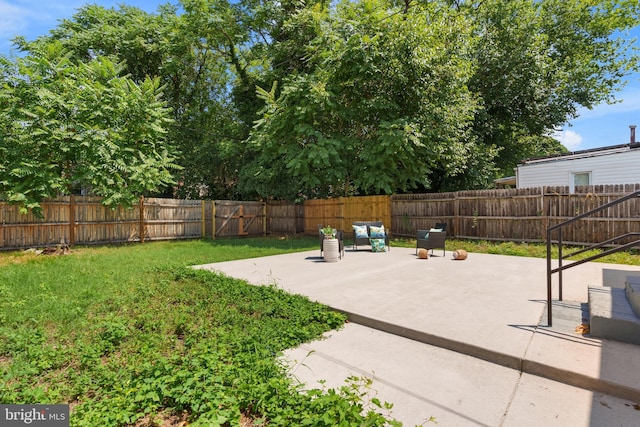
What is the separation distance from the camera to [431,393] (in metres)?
2.40

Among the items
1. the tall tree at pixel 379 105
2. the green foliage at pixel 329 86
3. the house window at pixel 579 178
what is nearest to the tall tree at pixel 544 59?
the green foliage at pixel 329 86

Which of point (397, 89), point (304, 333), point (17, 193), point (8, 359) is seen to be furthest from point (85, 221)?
point (397, 89)

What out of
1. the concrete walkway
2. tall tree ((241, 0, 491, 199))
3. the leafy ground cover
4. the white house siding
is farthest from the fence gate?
the white house siding

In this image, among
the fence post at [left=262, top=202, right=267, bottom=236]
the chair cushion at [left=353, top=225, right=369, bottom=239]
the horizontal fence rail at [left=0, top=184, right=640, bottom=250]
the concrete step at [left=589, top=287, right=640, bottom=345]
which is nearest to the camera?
the concrete step at [left=589, top=287, right=640, bottom=345]

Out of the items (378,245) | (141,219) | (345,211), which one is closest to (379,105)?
(345,211)

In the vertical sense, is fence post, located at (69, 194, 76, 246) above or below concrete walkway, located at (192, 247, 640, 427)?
above

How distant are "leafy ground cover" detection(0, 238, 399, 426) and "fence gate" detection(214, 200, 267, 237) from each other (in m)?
9.11

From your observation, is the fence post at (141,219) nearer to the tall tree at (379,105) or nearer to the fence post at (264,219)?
the tall tree at (379,105)

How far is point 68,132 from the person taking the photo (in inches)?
405

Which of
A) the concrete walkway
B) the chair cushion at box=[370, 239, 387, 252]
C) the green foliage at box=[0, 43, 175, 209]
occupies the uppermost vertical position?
the green foliage at box=[0, 43, 175, 209]

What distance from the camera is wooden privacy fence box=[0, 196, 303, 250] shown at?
10242 millimetres

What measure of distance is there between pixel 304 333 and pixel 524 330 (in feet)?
7.56

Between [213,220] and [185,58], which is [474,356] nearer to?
[213,220]

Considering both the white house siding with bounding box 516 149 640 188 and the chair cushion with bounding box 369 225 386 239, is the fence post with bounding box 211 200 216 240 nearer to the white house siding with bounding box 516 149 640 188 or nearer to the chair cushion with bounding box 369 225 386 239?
the chair cushion with bounding box 369 225 386 239
